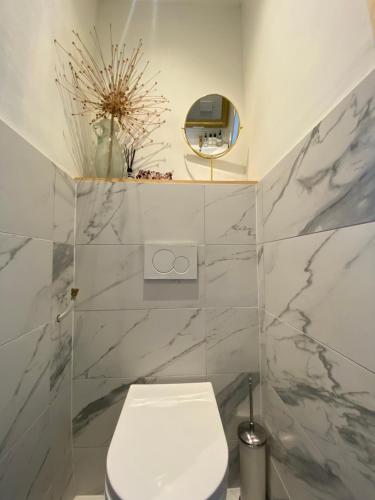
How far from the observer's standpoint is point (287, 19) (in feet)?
2.80

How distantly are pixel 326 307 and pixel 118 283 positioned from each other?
2.87ft

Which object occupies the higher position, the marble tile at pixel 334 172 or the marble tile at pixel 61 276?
the marble tile at pixel 334 172

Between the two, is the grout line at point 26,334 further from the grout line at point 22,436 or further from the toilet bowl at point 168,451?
the toilet bowl at point 168,451

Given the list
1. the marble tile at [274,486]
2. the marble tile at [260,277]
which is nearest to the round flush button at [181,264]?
the marble tile at [260,277]

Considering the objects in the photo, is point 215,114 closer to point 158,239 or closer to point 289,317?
point 158,239

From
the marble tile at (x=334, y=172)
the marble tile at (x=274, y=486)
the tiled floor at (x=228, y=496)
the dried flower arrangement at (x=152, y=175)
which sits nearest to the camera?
the marble tile at (x=334, y=172)

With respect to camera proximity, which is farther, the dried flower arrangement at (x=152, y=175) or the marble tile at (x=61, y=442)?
the dried flower arrangement at (x=152, y=175)

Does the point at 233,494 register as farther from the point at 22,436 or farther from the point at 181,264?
the point at 181,264

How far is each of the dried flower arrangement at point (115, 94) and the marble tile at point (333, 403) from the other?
116 centimetres

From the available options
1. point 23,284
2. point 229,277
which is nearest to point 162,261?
point 229,277

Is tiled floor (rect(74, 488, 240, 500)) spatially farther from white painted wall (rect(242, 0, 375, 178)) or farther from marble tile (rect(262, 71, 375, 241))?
white painted wall (rect(242, 0, 375, 178))

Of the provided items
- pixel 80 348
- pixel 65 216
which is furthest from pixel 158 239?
pixel 80 348

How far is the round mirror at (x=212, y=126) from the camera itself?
131 cm

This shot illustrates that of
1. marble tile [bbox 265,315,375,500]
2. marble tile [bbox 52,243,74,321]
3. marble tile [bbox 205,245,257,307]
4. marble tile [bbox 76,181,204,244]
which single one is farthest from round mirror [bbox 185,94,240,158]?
marble tile [bbox 265,315,375,500]
